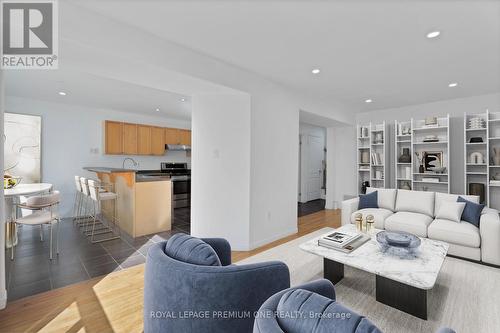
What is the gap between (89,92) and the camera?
4.30 meters

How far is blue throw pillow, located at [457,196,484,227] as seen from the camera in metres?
3.06

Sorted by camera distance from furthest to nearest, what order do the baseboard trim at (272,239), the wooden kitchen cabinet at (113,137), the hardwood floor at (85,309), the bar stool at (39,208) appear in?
1. the wooden kitchen cabinet at (113,137)
2. the baseboard trim at (272,239)
3. the bar stool at (39,208)
4. the hardwood floor at (85,309)

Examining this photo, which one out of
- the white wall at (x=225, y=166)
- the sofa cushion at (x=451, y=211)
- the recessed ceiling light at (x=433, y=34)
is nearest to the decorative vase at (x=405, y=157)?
the sofa cushion at (x=451, y=211)

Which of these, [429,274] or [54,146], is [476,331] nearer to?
[429,274]

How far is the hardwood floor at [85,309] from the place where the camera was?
6.06 feet

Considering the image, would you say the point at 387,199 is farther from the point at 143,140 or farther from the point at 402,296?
the point at 143,140

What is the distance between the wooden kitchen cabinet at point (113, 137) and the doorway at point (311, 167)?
196 inches

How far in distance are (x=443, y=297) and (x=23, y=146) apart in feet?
22.7

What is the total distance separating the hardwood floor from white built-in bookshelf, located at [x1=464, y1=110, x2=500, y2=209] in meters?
5.89

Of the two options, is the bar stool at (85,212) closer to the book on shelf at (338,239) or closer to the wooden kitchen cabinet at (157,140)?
the wooden kitchen cabinet at (157,140)

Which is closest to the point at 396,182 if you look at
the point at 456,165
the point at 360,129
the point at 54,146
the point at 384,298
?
the point at 456,165

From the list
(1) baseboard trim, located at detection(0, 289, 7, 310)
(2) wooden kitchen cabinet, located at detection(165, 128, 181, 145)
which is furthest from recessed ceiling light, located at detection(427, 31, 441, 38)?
(2) wooden kitchen cabinet, located at detection(165, 128, 181, 145)

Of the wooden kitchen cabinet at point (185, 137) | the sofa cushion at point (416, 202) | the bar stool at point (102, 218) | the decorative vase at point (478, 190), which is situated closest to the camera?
the sofa cushion at point (416, 202)

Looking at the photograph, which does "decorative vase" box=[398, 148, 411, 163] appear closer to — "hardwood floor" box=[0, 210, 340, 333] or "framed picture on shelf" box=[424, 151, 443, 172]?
"framed picture on shelf" box=[424, 151, 443, 172]
